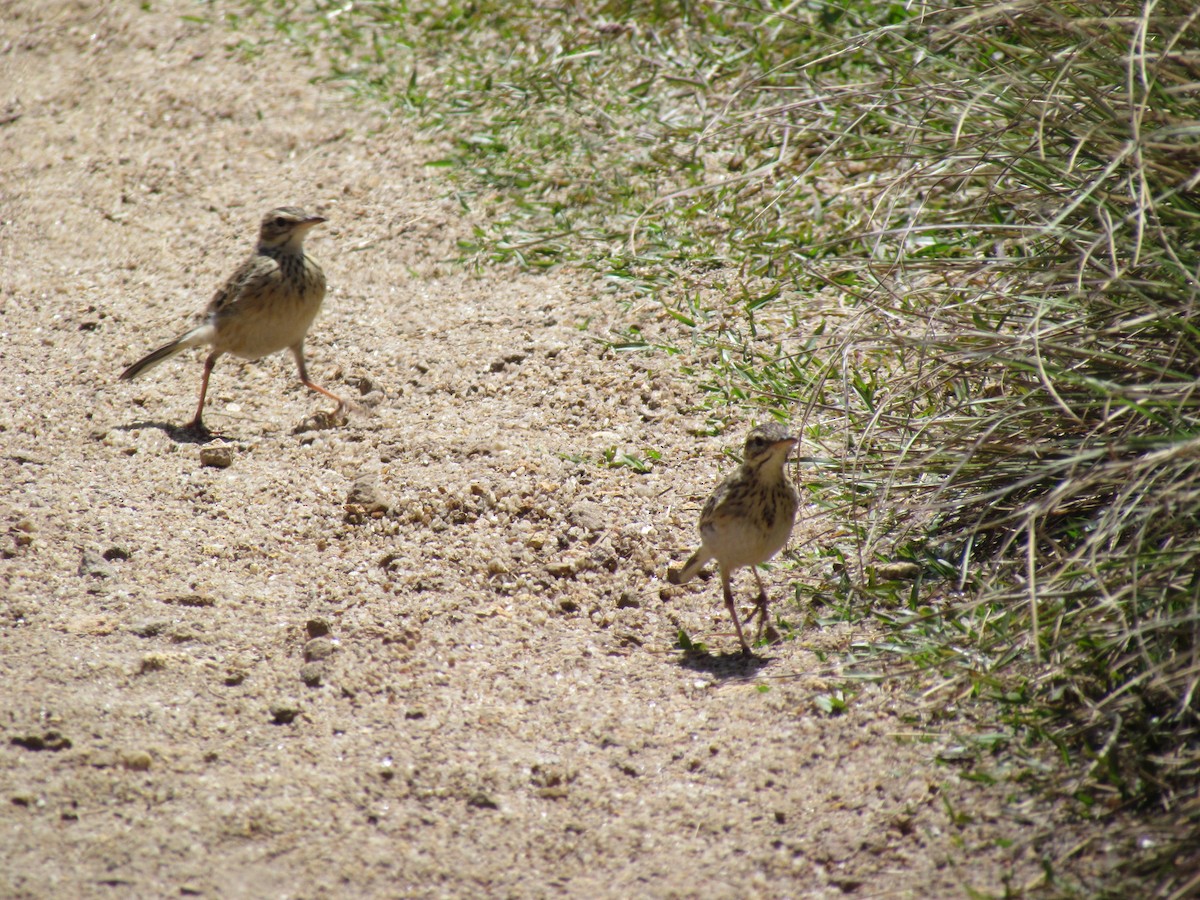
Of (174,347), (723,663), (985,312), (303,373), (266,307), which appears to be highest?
(985,312)

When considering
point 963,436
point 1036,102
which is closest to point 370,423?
point 963,436

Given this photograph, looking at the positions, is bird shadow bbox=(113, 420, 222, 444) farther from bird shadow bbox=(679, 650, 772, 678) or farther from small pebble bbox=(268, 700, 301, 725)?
bird shadow bbox=(679, 650, 772, 678)

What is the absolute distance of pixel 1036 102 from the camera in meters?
4.95

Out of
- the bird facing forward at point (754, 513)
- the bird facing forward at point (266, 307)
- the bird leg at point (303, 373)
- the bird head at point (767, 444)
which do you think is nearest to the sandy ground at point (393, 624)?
the bird leg at point (303, 373)

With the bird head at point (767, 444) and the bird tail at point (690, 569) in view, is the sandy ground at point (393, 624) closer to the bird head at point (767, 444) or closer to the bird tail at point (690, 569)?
the bird tail at point (690, 569)

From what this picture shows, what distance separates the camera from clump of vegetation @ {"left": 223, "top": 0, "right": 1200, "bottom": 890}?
12.9ft

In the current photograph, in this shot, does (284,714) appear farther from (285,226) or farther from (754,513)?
(285,226)

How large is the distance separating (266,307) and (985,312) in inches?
156

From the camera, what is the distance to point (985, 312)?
487cm

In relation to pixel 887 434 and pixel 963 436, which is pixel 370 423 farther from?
pixel 963 436

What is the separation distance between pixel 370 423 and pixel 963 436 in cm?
315

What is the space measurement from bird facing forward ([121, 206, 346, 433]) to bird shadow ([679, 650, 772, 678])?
2791 millimetres

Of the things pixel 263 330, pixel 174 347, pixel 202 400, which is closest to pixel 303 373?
pixel 263 330

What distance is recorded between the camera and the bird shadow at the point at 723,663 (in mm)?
4793
